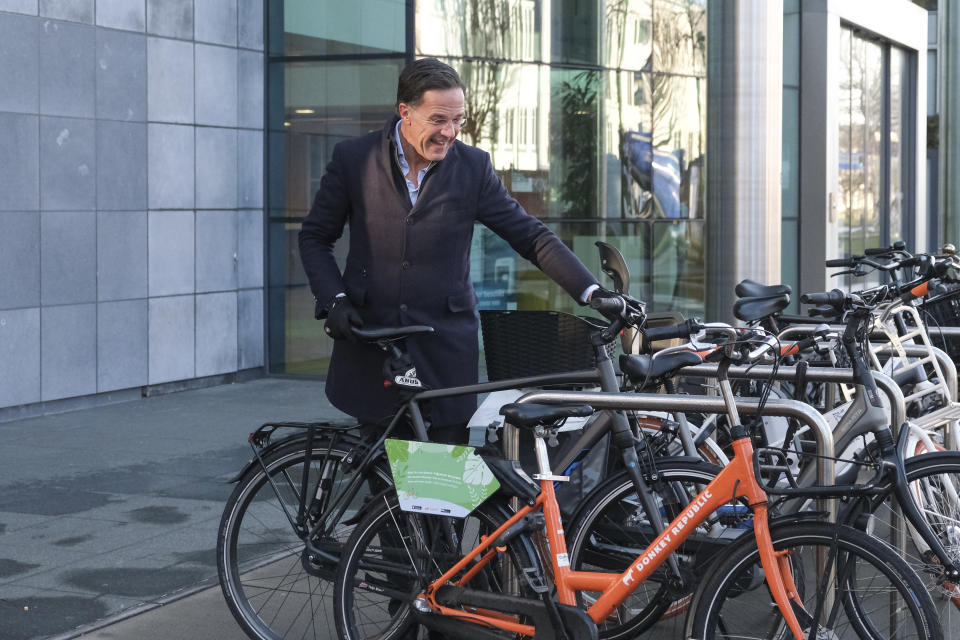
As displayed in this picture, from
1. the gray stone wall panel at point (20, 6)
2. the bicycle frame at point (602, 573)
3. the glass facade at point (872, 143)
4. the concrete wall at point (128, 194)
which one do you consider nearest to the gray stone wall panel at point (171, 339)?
the concrete wall at point (128, 194)

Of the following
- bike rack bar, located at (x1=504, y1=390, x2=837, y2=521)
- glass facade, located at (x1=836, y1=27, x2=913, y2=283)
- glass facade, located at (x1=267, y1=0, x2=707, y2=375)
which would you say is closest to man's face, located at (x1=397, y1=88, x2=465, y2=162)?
bike rack bar, located at (x1=504, y1=390, x2=837, y2=521)

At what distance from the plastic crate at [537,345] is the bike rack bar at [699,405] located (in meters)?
0.87

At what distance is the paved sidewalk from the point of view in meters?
4.90

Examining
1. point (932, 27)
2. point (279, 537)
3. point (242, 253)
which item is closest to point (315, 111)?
point (242, 253)

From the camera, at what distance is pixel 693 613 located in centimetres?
349

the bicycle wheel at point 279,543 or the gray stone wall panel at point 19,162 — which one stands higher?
the gray stone wall panel at point 19,162

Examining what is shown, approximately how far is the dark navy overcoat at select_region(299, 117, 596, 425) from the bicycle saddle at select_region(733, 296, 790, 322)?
46 centimetres

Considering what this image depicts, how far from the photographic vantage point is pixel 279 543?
4.61 meters

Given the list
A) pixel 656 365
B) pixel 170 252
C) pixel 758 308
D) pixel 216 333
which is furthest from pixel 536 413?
pixel 216 333

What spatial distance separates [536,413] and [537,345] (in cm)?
111

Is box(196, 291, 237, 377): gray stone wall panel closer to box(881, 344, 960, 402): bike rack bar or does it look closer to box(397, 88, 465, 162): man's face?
box(881, 344, 960, 402): bike rack bar

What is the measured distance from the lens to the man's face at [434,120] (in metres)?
4.13

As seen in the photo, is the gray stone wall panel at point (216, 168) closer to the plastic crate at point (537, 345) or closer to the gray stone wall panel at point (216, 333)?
the gray stone wall panel at point (216, 333)

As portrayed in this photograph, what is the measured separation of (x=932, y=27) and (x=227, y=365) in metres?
24.2
